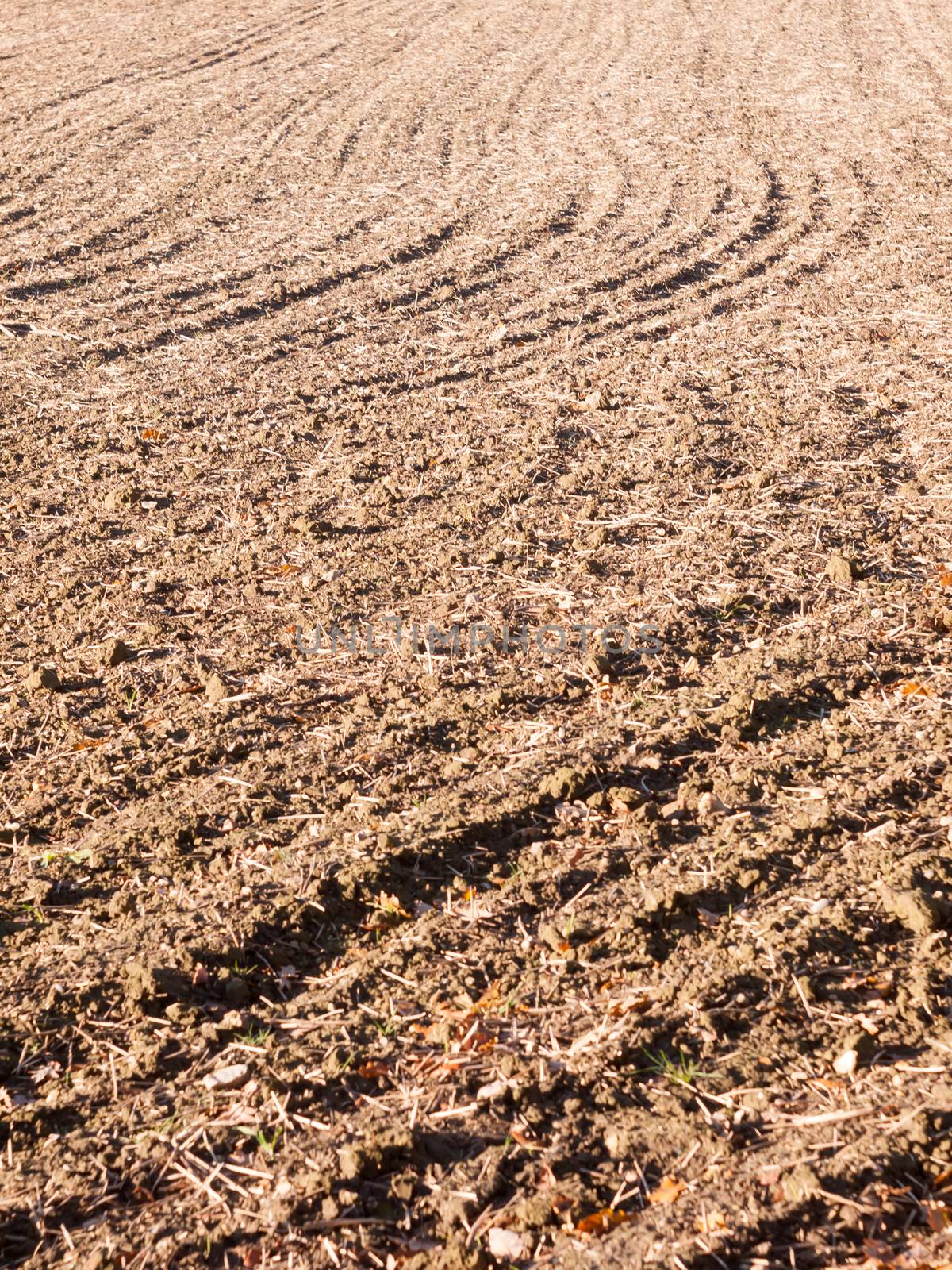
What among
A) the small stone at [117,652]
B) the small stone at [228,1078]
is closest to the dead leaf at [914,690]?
the small stone at [228,1078]

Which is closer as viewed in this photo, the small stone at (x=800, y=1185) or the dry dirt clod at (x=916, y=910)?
the small stone at (x=800, y=1185)

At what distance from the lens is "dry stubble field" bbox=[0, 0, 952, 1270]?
2.62m

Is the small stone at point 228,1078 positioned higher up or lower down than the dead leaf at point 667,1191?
higher up

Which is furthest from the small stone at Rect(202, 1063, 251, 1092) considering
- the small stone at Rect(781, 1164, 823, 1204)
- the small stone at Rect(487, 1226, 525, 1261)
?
the small stone at Rect(781, 1164, 823, 1204)

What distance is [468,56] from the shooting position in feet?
50.3

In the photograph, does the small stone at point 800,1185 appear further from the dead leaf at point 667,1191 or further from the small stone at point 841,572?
the small stone at point 841,572

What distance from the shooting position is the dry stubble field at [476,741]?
2.62 m

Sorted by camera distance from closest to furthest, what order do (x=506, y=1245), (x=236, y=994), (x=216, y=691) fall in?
(x=506, y=1245) < (x=236, y=994) < (x=216, y=691)

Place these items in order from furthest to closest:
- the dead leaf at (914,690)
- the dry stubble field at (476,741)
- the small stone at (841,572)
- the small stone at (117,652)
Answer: the small stone at (841,572)
the small stone at (117,652)
the dead leaf at (914,690)
the dry stubble field at (476,741)

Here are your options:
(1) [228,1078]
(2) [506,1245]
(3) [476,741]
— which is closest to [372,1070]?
(1) [228,1078]

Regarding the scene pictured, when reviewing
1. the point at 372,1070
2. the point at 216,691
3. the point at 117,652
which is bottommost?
the point at 372,1070

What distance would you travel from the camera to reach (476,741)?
405 cm

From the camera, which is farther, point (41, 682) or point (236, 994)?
point (41, 682)

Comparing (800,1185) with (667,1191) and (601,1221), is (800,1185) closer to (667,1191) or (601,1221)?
(667,1191)
